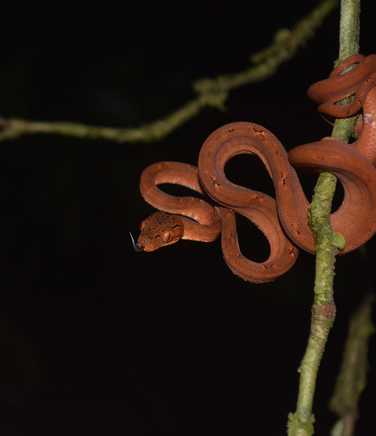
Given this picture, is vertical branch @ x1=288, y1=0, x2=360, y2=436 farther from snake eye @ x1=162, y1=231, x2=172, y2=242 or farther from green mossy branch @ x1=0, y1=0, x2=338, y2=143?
green mossy branch @ x1=0, y1=0, x2=338, y2=143

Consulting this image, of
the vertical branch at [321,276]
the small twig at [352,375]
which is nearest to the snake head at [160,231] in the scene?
the vertical branch at [321,276]

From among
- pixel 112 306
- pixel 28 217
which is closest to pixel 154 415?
pixel 112 306

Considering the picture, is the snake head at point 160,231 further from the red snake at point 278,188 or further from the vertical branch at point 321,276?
the vertical branch at point 321,276

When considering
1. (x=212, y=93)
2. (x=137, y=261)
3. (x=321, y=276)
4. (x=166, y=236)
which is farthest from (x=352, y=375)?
(x=137, y=261)

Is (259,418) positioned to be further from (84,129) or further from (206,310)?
(84,129)

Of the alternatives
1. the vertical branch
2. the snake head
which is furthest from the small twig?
the vertical branch

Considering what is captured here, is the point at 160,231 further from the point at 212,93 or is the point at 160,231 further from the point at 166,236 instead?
the point at 212,93
